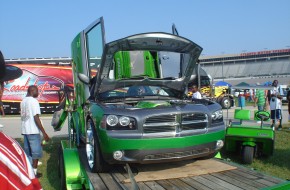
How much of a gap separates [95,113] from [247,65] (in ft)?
311

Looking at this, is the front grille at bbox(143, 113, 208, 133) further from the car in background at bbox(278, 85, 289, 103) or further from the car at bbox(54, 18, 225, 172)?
the car in background at bbox(278, 85, 289, 103)

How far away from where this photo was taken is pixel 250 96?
3456 centimetres

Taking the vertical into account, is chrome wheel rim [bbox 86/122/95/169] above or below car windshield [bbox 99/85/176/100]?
below

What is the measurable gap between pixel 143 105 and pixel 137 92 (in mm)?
955

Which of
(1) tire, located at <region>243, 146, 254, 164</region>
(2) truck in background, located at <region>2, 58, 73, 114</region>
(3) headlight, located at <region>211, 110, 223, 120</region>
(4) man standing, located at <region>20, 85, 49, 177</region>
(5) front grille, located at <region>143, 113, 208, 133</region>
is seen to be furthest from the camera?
(2) truck in background, located at <region>2, 58, 73, 114</region>

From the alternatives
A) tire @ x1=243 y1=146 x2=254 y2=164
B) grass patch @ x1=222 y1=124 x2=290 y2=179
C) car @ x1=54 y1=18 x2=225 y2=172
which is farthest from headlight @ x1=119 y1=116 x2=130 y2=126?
tire @ x1=243 y1=146 x2=254 y2=164

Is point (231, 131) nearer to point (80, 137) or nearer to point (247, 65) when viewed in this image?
point (80, 137)

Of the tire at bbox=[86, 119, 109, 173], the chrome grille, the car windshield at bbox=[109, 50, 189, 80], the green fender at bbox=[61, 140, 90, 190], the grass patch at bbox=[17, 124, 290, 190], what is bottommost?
the grass patch at bbox=[17, 124, 290, 190]

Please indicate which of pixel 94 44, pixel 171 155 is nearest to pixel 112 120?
pixel 171 155

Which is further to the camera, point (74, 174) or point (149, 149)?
point (74, 174)

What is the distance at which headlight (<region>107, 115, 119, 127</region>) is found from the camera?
14.3ft

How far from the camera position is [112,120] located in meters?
4.36

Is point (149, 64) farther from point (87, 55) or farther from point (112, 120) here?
point (112, 120)

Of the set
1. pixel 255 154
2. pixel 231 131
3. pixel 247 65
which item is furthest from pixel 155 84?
pixel 247 65
